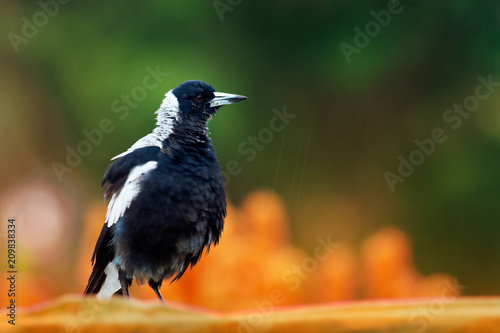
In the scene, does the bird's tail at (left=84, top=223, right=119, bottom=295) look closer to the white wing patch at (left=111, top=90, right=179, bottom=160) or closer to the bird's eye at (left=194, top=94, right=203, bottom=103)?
the white wing patch at (left=111, top=90, right=179, bottom=160)

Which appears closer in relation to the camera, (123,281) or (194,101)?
(123,281)

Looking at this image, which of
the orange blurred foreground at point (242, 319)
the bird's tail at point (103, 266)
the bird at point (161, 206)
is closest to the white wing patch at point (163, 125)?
the bird at point (161, 206)

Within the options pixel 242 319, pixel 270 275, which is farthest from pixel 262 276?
pixel 242 319

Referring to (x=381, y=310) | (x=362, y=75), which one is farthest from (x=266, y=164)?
(x=381, y=310)

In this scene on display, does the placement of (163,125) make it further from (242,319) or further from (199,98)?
(242,319)

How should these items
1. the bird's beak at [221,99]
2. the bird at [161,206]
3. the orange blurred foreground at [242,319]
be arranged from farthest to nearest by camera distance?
1. the bird's beak at [221,99]
2. the bird at [161,206]
3. the orange blurred foreground at [242,319]

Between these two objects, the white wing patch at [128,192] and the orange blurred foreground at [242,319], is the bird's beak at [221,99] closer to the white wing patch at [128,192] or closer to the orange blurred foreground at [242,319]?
the white wing patch at [128,192]

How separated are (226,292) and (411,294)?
2.81 ft

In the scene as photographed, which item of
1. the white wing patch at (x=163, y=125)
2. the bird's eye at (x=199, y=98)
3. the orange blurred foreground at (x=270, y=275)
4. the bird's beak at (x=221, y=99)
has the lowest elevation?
the orange blurred foreground at (x=270, y=275)

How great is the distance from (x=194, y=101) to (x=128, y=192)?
317 mm

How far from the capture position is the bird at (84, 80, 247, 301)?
1.58 metres

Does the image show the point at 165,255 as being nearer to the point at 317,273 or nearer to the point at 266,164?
the point at 317,273

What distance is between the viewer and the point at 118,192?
66.2 inches

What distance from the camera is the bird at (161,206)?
1.58 metres
